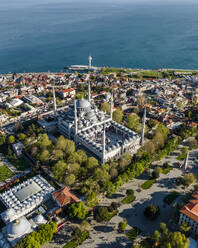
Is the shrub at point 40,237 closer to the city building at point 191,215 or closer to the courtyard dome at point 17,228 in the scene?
the courtyard dome at point 17,228

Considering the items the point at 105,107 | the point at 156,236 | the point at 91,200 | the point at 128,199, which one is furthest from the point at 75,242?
the point at 105,107

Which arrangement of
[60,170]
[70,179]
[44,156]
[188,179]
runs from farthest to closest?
1. [44,156]
2. [60,170]
3. [188,179]
4. [70,179]

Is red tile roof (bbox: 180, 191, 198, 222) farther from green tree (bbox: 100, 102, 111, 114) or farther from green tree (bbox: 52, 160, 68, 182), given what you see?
green tree (bbox: 100, 102, 111, 114)

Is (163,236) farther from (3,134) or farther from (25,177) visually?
(3,134)

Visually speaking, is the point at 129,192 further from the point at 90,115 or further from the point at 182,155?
the point at 90,115

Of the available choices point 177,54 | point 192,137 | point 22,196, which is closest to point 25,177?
point 22,196

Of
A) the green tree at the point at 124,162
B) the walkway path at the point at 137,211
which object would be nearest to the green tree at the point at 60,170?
the walkway path at the point at 137,211
